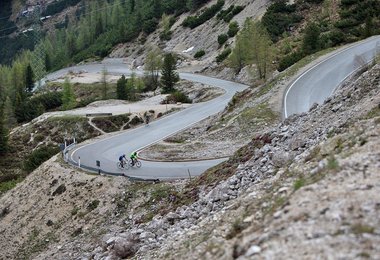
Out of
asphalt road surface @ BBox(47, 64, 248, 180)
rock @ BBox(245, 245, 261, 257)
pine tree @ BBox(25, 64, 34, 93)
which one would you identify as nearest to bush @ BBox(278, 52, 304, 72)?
asphalt road surface @ BBox(47, 64, 248, 180)

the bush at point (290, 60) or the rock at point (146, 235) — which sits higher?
the bush at point (290, 60)

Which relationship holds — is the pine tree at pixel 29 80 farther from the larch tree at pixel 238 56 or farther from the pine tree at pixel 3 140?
the larch tree at pixel 238 56

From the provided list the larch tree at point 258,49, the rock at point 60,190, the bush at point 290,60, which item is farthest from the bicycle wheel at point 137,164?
the larch tree at point 258,49

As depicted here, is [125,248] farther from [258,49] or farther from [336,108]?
[258,49]

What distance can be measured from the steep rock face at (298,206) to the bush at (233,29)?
225 ft

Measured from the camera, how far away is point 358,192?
30.8ft

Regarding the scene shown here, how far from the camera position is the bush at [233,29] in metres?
86.5

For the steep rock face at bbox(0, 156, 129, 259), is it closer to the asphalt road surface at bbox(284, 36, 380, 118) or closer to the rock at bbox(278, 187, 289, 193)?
the rock at bbox(278, 187, 289, 193)

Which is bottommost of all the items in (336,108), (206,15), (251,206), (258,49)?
(258,49)

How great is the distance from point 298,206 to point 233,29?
263ft

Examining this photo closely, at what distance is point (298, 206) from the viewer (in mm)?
9711

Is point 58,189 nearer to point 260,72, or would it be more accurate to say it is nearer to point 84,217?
point 84,217

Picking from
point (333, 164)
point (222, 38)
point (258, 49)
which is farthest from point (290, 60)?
point (333, 164)

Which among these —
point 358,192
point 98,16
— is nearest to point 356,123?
point 358,192
